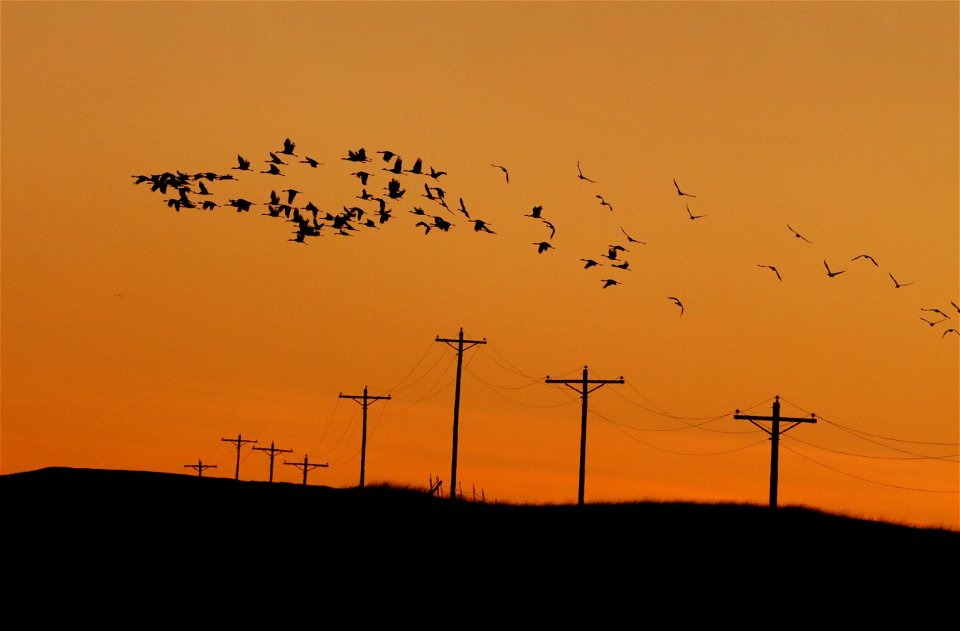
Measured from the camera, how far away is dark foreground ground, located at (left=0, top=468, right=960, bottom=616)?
43812mm

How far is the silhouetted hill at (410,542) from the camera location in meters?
46.0

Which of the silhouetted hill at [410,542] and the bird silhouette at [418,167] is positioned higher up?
the bird silhouette at [418,167]

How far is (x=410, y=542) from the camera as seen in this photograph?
51.2 m

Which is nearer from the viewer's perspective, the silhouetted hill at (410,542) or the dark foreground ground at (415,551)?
the dark foreground ground at (415,551)

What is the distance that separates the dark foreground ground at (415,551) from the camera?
43812 millimetres

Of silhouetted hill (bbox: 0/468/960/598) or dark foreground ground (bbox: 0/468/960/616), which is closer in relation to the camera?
dark foreground ground (bbox: 0/468/960/616)

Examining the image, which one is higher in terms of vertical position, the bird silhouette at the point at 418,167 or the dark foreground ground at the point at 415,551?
the bird silhouette at the point at 418,167

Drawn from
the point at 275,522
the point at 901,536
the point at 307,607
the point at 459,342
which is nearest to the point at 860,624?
the point at 307,607

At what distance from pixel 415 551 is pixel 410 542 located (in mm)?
1888

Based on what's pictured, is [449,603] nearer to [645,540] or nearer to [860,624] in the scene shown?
[860,624]

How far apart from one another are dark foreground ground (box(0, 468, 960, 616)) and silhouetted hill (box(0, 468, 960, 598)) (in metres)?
0.09

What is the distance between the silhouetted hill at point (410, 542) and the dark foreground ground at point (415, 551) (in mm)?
89

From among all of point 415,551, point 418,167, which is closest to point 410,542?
point 415,551

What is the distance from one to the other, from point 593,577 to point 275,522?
11.9 m
